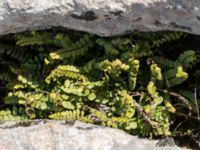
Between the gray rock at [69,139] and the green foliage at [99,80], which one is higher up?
the green foliage at [99,80]

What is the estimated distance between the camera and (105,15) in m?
3.91

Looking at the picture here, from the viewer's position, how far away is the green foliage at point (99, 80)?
13.6 feet

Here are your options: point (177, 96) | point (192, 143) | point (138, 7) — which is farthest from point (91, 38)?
point (192, 143)

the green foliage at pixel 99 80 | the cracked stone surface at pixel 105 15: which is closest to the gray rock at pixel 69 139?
the green foliage at pixel 99 80

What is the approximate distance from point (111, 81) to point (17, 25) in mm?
1068

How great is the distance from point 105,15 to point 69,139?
1141 mm

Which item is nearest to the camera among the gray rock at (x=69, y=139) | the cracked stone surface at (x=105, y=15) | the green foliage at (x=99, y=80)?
the cracked stone surface at (x=105, y=15)

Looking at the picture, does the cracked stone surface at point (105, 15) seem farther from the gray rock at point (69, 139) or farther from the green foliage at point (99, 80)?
the gray rock at point (69, 139)

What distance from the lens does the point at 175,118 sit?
439 centimetres

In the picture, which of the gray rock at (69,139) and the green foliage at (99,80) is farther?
the green foliage at (99,80)

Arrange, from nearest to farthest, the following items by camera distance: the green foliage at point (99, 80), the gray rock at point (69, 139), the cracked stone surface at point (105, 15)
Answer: the cracked stone surface at point (105, 15) → the gray rock at point (69, 139) → the green foliage at point (99, 80)

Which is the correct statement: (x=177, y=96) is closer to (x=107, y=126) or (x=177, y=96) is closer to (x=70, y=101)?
(x=107, y=126)

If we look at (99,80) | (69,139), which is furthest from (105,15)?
(69,139)

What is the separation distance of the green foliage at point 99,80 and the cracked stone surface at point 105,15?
0.19 metres
